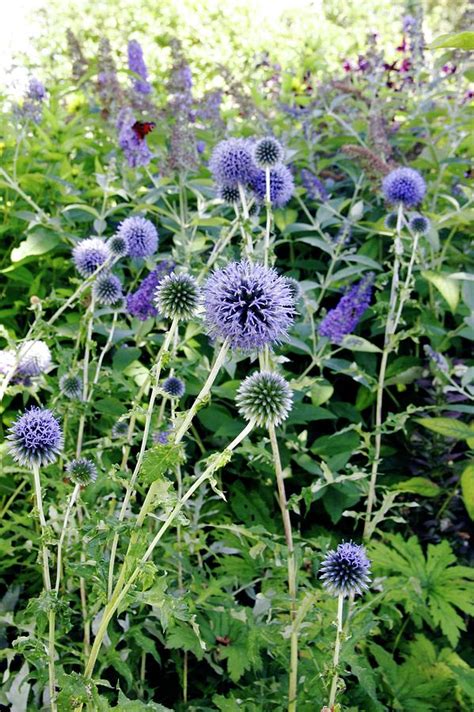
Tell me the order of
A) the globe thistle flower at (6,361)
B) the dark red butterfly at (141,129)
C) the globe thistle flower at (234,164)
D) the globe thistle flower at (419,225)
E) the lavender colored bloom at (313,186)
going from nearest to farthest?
the globe thistle flower at (6,361)
the globe thistle flower at (234,164)
the globe thistle flower at (419,225)
the lavender colored bloom at (313,186)
the dark red butterfly at (141,129)

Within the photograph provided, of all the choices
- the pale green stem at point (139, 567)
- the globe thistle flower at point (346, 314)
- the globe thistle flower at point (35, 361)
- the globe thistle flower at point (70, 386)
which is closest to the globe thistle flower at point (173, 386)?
the globe thistle flower at point (70, 386)

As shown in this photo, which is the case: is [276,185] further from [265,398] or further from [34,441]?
[34,441]

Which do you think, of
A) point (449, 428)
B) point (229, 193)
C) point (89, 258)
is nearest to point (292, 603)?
point (449, 428)

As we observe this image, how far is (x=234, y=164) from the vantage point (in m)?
2.51

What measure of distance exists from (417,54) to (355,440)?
7.67 feet

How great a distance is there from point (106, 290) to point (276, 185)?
74 cm

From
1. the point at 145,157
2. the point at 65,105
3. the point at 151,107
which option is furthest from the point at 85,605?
the point at 65,105

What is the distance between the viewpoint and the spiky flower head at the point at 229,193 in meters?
2.62

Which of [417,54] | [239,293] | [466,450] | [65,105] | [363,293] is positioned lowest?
[239,293]

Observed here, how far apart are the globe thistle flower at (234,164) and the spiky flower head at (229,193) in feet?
0.21

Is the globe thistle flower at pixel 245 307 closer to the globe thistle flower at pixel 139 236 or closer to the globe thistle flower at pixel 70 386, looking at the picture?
the globe thistle flower at pixel 70 386

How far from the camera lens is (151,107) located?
356cm

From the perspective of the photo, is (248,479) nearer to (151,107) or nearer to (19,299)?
(19,299)

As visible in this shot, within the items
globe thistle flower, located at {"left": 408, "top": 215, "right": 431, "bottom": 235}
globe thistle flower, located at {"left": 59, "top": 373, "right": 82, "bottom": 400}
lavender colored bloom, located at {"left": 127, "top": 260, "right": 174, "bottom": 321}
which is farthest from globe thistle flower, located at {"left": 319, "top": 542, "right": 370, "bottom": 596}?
globe thistle flower, located at {"left": 408, "top": 215, "right": 431, "bottom": 235}
